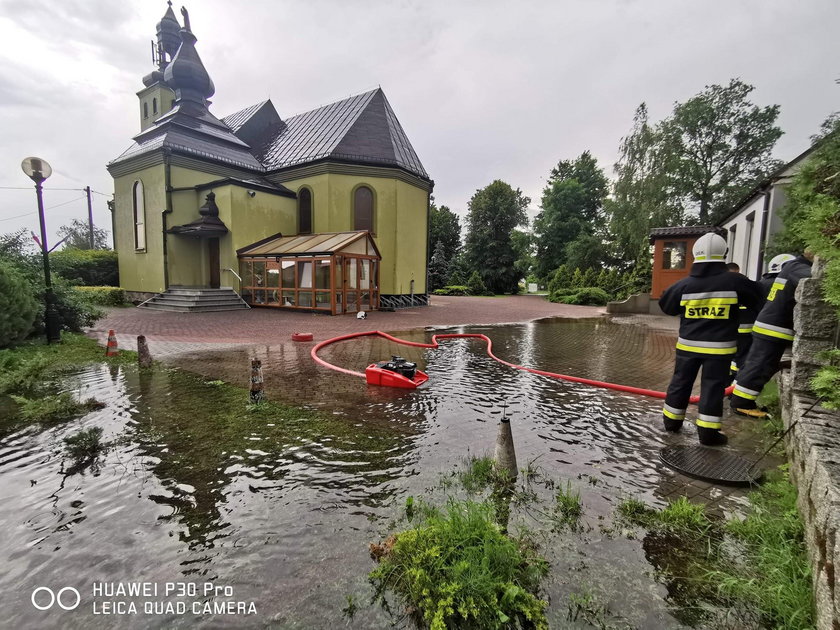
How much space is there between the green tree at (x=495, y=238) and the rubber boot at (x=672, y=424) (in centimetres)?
3593

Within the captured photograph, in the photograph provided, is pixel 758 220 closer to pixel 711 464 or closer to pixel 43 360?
pixel 711 464

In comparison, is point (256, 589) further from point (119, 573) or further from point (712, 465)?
point (712, 465)

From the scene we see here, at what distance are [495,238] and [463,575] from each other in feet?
131

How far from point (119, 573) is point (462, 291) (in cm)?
3545

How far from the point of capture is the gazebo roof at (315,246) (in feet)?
54.5

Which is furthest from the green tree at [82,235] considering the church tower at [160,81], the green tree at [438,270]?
the green tree at [438,270]

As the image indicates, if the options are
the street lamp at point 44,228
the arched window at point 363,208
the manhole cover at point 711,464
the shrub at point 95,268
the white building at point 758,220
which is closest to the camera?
the manhole cover at point 711,464

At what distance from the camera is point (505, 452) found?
3465 mm

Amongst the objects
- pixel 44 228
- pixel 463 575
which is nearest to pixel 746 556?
pixel 463 575

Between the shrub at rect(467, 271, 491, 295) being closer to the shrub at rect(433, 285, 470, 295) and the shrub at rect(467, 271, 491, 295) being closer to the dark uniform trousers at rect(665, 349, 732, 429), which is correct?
the shrub at rect(433, 285, 470, 295)

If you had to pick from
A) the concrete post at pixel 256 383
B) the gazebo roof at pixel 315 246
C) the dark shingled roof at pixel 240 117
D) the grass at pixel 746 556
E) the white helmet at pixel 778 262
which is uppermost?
the dark shingled roof at pixel 240 117

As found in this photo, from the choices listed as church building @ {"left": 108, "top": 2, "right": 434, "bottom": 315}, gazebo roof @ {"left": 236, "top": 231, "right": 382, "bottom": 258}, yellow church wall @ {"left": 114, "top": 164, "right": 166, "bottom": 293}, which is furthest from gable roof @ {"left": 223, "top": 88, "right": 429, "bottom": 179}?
yellow church wall @ {"left": 114, "top": 164, "right": 166, "bottom": 293}

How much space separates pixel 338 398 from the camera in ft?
18.5
